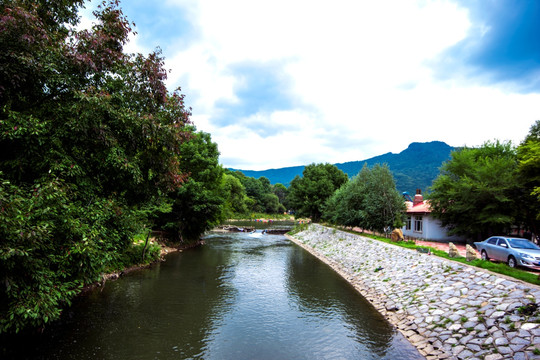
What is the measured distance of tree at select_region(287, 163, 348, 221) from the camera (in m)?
53.6

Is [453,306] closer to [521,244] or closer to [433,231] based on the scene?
[521,244]

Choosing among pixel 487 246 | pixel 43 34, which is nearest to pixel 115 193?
pixel 43 34

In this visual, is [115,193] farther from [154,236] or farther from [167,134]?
[154,236]

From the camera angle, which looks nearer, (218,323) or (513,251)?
(218,323)

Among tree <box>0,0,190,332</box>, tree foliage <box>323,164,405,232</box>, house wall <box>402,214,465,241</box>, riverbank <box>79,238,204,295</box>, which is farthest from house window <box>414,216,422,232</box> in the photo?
tree <box>0,0,190,332</box>

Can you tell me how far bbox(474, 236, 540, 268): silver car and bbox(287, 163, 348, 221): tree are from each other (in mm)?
35504

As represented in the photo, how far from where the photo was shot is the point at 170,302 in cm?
1505

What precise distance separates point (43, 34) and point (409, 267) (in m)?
19.5

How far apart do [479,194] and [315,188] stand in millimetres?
31221

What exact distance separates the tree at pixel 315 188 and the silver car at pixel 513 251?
35.5 m

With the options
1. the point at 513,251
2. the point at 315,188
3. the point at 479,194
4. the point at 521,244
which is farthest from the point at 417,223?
the point at 315,188

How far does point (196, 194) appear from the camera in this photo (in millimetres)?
30250

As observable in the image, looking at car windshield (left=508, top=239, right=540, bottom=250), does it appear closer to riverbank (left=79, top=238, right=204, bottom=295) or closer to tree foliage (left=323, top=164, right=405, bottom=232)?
tree foliage (left=323, top=164, right=405, bottom=232)

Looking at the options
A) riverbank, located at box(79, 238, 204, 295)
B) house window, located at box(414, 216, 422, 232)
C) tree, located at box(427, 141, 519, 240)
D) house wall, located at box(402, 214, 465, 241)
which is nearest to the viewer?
riverbank, located at box(79, 238, 204, 295)
